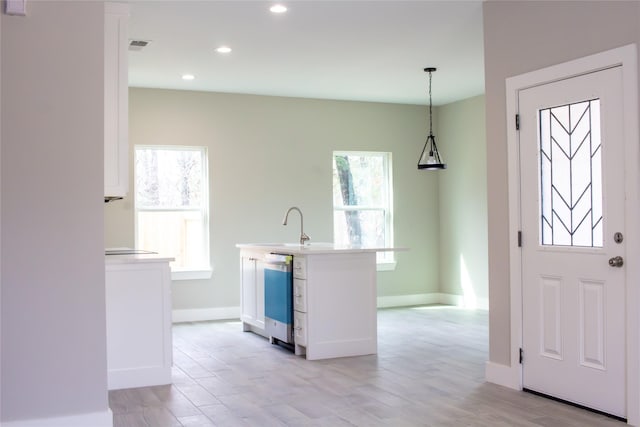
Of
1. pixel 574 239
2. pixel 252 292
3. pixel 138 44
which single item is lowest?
pixel 252 292

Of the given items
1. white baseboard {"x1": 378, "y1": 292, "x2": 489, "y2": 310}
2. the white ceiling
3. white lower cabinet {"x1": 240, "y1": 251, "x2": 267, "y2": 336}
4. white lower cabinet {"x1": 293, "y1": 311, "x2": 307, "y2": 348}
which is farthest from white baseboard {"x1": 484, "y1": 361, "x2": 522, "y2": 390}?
white baseboard {"x1": 378, "y1": 292, "x2": 489, "y2": 310}

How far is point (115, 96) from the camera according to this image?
4.60 metres

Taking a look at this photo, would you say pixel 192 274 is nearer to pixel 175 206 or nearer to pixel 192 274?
pixel 192 274

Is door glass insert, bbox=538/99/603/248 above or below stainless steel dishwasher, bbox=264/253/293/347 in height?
above

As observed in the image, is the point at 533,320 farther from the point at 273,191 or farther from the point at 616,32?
the point at 273,191

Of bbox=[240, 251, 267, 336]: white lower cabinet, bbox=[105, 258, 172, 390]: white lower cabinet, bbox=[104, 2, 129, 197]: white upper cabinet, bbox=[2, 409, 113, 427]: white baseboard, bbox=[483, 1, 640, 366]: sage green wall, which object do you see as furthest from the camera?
bbox=[240, 251, 267, 336]: white lower cabinet

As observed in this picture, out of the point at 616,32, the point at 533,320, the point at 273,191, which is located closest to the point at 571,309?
the point at 533,320

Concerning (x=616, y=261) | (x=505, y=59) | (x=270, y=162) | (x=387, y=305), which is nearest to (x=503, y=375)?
(x=616, y=261)

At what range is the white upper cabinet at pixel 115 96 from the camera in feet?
15.0

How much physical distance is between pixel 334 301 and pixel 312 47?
220 centimetres

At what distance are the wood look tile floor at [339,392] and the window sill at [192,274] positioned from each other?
1435 mm

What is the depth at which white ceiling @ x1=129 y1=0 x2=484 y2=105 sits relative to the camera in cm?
489

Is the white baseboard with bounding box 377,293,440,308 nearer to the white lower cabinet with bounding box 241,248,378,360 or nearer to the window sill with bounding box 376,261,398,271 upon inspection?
the window sill with bounding box 376,261,398,271

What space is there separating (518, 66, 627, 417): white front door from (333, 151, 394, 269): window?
445 cm
